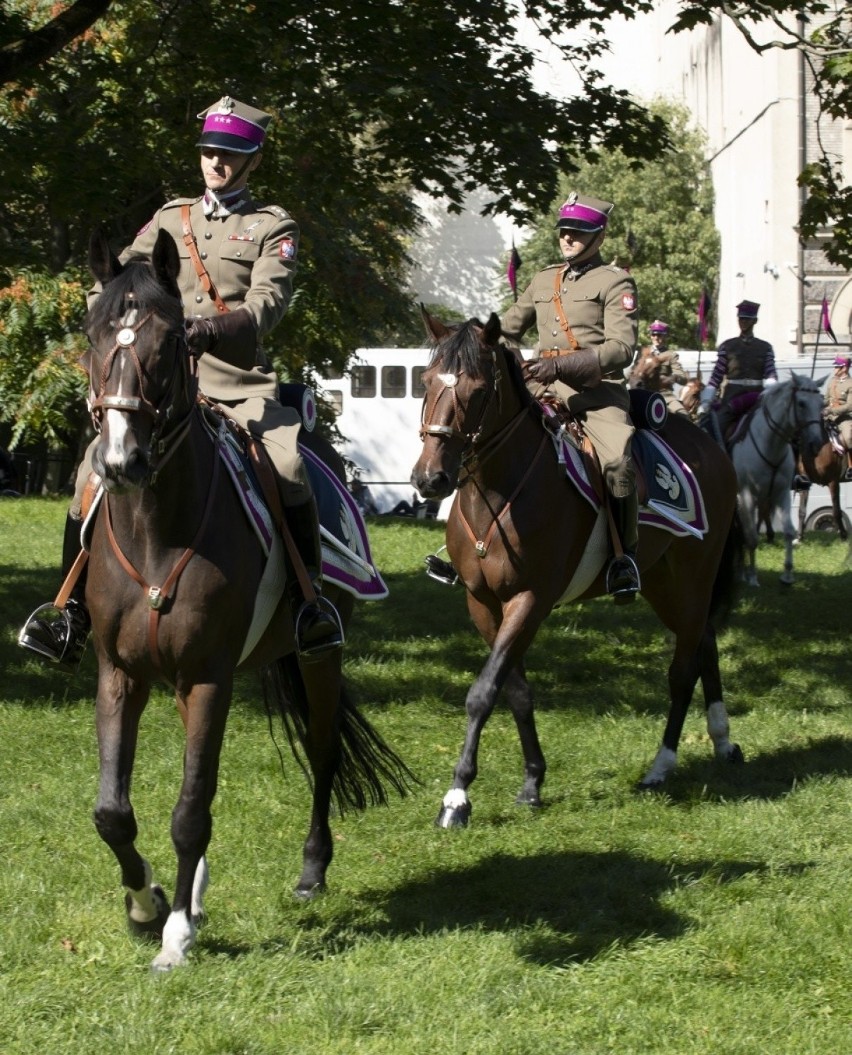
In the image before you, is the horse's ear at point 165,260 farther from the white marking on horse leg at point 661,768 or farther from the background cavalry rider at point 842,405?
the background cavalry rider at point 842,405

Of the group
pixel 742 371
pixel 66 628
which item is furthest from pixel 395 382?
pixel 66 628

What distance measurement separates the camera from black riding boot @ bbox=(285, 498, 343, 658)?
657 centimetres

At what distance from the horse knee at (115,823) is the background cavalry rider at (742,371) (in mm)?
14630

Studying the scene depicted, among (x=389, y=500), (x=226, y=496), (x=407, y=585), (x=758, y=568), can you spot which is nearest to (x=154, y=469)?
(x=226, y=496)

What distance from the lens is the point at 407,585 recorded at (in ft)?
56.0

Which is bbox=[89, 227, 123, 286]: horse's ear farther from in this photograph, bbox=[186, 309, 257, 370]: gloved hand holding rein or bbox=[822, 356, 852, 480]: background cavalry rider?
bbox=[822, 356, 852, 480]: background cavalry rider

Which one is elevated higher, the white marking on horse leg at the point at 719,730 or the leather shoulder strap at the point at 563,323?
the leather shoulder strap at the point at 563,323

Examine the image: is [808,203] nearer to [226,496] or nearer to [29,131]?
[29,131]

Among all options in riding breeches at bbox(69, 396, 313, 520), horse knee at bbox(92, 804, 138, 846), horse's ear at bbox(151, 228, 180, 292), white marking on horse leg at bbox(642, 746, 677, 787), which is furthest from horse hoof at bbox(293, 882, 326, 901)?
horse's ear at bbox(151, 228, 180, 292)

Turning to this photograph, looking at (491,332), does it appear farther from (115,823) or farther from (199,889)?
(115,823)

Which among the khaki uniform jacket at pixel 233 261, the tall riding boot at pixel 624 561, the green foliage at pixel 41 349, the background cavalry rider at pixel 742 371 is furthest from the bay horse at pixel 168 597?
the green foliage at pixel 41 349

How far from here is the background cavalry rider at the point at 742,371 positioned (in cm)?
1952

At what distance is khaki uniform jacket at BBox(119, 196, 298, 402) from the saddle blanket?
3550 mm

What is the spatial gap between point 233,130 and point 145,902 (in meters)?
3.16
